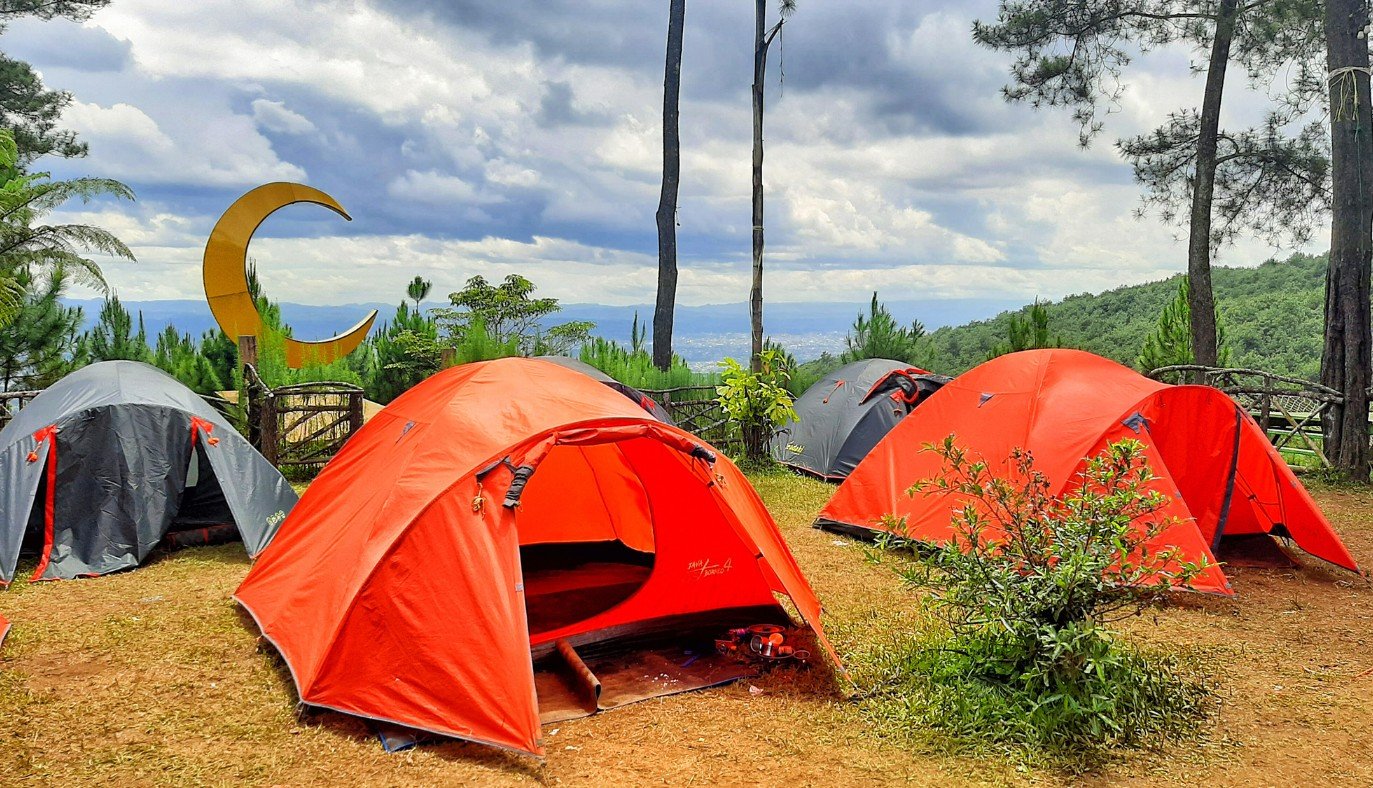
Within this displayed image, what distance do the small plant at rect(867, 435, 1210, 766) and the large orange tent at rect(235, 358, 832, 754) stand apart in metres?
0.73

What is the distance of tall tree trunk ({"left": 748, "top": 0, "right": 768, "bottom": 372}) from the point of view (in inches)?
457

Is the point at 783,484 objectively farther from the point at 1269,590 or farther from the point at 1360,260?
the point at 1360,260

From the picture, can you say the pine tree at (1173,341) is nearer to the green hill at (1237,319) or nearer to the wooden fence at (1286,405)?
the wooden fence at (1286,405)

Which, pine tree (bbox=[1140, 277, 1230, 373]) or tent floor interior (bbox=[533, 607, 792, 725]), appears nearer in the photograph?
tent floor interior (bbox=[533, 607, 792, 725])

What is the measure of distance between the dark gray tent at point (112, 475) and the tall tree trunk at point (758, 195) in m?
6.08

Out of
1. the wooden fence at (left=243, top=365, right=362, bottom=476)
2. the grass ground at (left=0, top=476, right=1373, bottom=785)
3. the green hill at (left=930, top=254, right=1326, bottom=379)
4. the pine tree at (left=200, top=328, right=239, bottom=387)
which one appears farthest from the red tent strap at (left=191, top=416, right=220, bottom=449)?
the green hill at (left=930, top=254, right=1326, bottom=379)

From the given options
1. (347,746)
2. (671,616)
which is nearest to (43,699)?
(347,746)

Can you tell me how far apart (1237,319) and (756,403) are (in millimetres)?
26790

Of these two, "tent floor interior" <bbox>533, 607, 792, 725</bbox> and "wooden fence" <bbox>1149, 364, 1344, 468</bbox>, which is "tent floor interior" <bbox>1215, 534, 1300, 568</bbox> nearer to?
"wooden fence" <bbox>1149, 364, 1344, 468</bbox>

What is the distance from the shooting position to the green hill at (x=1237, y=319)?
27234 mm

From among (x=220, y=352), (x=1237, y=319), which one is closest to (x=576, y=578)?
(x=220, y=352)

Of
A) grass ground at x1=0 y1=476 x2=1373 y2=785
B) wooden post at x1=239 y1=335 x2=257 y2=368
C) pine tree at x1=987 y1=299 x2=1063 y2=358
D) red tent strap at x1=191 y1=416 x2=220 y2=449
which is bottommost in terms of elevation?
grass ground at x1=0 y1=476 x2=1373 y2=785

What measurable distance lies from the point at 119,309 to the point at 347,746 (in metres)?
12.4

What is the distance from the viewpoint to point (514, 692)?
150 inches
